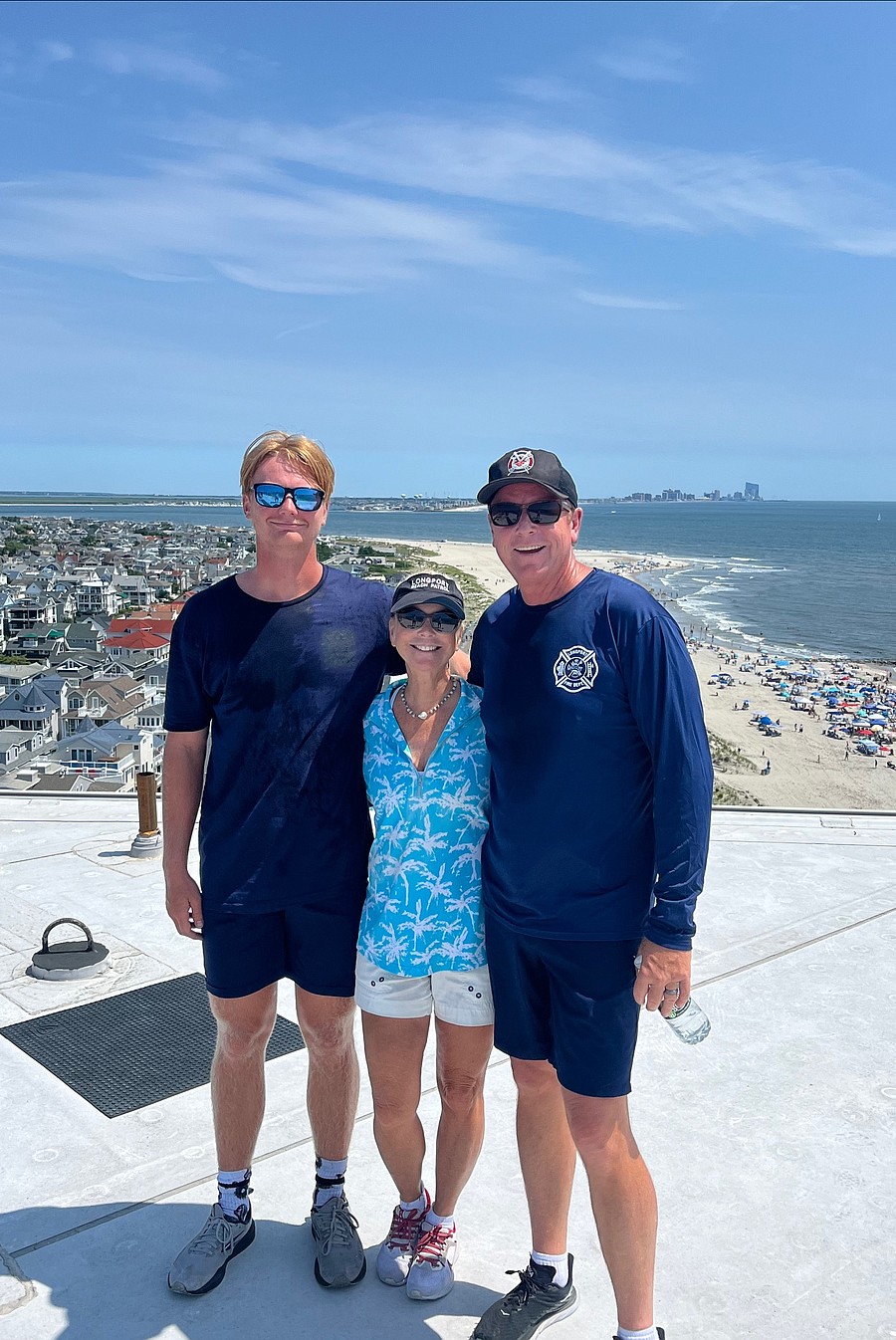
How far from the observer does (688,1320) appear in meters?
2.36

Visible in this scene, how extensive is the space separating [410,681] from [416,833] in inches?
14.1

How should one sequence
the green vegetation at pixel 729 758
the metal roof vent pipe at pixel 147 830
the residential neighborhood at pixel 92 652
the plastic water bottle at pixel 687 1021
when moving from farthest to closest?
the residential neighborhood at pixel 92 652, the green vegetation at pixel 729 758, the metal roof vent pipe at pixel 147 830, the plastic water bottle at pixel 687 1021

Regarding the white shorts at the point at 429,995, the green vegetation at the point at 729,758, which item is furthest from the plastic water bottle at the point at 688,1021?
the green vegetation at the point at 729,758

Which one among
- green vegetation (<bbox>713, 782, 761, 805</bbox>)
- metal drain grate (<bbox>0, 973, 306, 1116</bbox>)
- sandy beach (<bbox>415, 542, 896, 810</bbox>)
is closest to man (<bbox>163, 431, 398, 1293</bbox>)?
metal drain grate (<bbox>0, 973, 306, 1116</bbox>)

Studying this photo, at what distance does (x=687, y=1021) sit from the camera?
220cm

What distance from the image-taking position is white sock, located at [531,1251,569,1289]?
2391 millimetres

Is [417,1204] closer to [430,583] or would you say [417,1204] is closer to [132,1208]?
[132,1208]

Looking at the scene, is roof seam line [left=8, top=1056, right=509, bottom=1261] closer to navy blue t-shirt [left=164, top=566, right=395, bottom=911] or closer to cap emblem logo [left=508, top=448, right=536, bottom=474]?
navy blue t-shirt [left=164, top=566, right=395, bottom=911]

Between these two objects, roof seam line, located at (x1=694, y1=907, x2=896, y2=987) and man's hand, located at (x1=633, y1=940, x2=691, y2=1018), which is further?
roof seam line, located at (x1=694, y1=907, x2=896, y2=987)

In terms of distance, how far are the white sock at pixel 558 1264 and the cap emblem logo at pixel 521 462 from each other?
178 centimetres

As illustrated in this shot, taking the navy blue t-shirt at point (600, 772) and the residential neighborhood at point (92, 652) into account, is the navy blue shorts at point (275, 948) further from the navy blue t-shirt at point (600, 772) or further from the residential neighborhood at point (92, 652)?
the residential neighborhood at point (92, 652)

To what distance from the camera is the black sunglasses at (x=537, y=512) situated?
7.43 ft

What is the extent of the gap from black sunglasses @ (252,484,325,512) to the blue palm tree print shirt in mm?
621

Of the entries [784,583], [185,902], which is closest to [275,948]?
[185,902]
